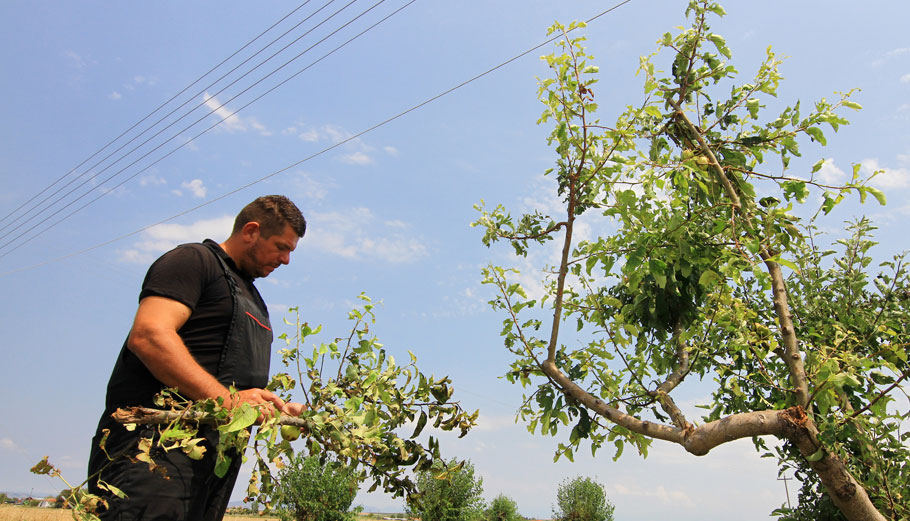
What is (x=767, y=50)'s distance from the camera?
390 centimetres

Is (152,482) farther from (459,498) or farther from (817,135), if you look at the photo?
(459,498)

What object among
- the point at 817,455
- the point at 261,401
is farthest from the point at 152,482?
the point at 817,455

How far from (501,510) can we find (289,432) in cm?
5285

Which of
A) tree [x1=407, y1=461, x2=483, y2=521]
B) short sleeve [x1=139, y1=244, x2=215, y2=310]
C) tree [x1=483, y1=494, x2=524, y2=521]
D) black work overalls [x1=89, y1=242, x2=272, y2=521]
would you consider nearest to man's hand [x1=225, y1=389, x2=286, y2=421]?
black work overalls [x1=89, y1=242, x2=272, y2=521]

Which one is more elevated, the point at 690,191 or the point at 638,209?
the point at 690,191

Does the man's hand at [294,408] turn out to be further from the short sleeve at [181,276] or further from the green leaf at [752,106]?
the green leaf at [752,106]

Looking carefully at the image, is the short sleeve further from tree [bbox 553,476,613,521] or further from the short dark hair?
tree [bbox 553,476,613,521]

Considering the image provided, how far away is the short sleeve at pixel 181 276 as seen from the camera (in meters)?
2.34

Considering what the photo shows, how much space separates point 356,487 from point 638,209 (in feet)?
7.46

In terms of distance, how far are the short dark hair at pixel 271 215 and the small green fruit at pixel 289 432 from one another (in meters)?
1.22

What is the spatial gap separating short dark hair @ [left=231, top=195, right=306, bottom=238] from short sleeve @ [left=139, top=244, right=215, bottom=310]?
1.24 feet

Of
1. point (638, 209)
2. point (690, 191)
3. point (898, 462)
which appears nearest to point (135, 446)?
point (638, 209)

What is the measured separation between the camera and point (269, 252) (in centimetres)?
290

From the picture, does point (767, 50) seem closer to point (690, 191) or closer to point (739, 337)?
point (690, 191)
